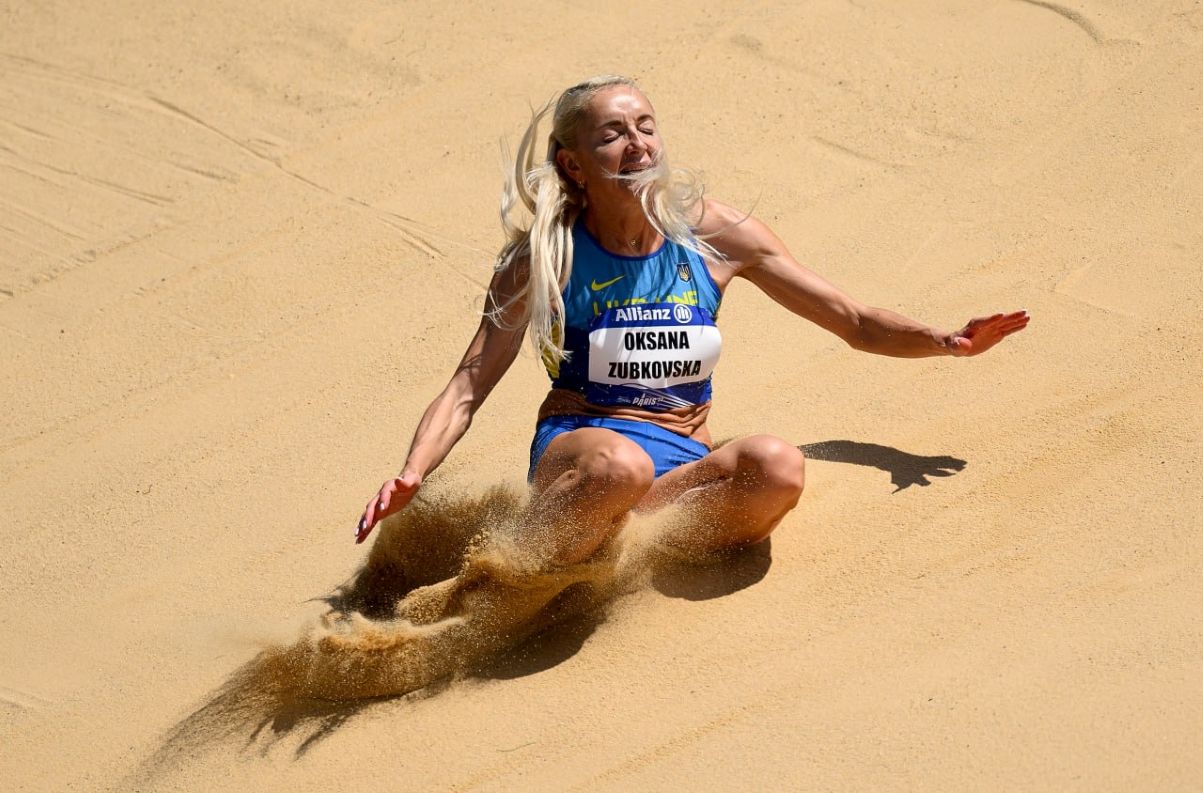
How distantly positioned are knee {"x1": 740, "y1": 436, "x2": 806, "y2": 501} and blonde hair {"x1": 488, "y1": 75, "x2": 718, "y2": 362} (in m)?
0.58

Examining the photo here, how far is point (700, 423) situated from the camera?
425 centimetres

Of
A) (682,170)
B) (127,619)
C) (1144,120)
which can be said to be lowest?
(127,619)

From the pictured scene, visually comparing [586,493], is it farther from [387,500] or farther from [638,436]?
[387,500]

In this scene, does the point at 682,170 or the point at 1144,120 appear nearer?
the point at 682,170

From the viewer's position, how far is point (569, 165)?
4.04 metres

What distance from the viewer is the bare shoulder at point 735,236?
4168 millimetres

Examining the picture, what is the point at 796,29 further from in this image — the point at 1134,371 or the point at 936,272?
the point at 1134,371

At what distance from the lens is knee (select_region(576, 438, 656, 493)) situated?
368cm

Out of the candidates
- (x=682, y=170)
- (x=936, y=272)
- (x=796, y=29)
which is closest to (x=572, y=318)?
(x=682, y=170)

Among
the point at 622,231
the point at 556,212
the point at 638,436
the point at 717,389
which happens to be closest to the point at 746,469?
the point at 638,436

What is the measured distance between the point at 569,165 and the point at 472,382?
0.65 metres

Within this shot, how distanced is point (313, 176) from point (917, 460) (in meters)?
3.43

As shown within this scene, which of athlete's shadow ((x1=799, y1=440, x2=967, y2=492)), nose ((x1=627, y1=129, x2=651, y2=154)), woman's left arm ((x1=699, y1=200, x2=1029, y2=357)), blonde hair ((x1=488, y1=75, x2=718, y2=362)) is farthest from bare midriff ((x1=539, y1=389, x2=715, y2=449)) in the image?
nose ((x1=627, y1=129, x2=651, y2=154))

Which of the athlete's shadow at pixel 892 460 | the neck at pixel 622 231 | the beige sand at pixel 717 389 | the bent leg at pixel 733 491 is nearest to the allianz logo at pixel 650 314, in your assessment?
the neck at pixel 622 231
